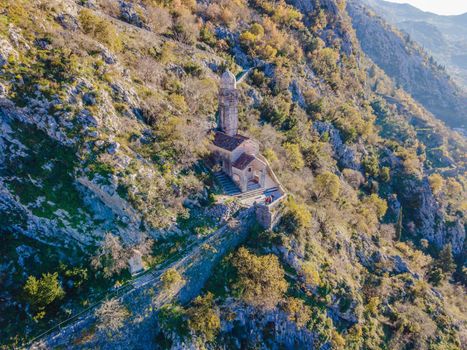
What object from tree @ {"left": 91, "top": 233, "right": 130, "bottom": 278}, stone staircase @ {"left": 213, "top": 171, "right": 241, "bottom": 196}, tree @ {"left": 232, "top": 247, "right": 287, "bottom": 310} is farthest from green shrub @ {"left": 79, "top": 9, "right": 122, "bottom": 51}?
tree @ {"left": 232, "top": 247, "right": 287, "bottom": 310}

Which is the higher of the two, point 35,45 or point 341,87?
point 35,45

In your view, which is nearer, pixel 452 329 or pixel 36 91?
pixel 36 91

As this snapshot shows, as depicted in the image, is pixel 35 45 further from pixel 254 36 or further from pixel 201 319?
pixel 254 36

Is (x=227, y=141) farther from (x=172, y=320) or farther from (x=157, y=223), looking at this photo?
(x=172, y=320)

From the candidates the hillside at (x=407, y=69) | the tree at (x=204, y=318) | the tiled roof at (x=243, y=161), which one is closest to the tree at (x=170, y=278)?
the tree at (x=204, y=318)

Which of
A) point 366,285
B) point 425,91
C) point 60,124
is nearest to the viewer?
point 60,124

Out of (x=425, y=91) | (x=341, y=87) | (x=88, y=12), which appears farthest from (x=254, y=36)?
(x=425, y=91)

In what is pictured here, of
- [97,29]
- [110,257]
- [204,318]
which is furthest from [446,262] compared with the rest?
[97,29]
